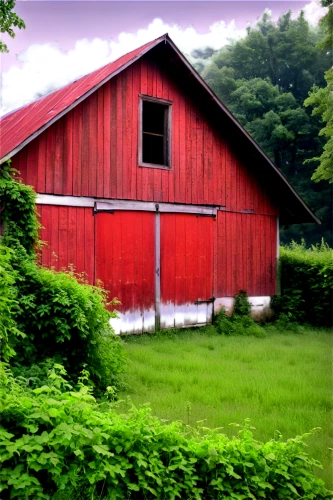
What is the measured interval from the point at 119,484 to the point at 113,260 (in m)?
7.90

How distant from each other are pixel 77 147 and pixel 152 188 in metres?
2.17

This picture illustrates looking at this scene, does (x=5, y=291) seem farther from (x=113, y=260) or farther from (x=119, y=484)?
(x=113, y=260)

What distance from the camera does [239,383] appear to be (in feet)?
24.9

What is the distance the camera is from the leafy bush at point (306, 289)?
1498 cm

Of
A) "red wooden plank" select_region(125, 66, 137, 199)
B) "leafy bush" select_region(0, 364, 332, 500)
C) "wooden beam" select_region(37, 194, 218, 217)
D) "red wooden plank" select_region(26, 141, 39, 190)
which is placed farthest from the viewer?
"red wooden plank" select_region(125, 66, 137, 199)

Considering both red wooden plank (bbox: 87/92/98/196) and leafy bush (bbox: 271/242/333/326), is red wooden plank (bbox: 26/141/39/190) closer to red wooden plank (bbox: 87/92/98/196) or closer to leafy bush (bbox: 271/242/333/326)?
red wooden plank (bbox: 87/92/98/196)

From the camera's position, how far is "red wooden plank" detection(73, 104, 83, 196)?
10945mm

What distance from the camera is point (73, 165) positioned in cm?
1092

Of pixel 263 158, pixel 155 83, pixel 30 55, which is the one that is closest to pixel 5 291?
pixel 155 83

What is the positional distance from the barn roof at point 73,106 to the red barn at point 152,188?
→ 0.04 metres

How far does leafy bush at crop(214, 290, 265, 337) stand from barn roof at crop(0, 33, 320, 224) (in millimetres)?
3377

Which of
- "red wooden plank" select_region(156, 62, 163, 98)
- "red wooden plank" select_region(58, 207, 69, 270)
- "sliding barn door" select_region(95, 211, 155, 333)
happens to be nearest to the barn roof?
"red wooden plank" select_region(156, 62, 163, 98)

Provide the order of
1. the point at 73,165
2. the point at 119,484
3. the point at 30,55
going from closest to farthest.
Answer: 1. the point at 119,484
2. the point at 73,165
3. the point at 30,55

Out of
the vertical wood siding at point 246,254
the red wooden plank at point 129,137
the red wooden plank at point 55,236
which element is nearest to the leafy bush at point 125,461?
the red wooden plank at point 55,236
